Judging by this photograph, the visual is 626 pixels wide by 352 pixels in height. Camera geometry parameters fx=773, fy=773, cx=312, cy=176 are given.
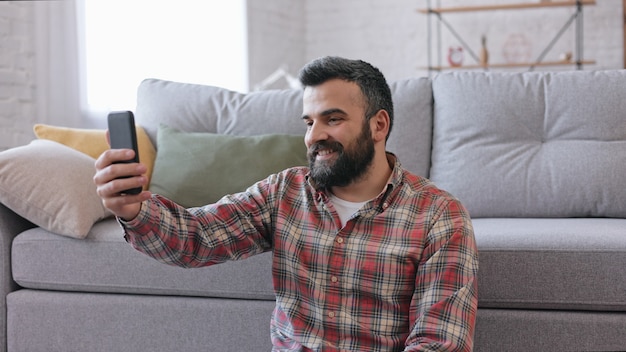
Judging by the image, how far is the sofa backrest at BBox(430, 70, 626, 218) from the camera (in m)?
2.39

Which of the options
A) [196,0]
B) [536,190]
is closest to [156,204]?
[536,190]

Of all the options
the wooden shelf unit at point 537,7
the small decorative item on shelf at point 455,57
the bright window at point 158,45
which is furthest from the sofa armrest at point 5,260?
the small decorative item on shelf at point 455,57

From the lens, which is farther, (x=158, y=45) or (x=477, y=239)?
(x=158, y=45)

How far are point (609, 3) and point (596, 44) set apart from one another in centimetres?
32

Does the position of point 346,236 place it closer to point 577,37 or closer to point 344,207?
point 344,207

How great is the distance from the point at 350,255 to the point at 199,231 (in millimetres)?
306

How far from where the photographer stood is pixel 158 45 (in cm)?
471

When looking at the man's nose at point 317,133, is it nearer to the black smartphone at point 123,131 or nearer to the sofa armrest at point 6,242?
the black smartphone at point 123,131

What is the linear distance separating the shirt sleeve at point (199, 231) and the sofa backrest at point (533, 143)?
1029 mm

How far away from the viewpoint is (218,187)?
2402 mm

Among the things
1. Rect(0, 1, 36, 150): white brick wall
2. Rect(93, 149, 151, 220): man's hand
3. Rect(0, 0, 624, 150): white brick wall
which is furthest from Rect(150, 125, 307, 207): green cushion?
Rect(0, 0, 624, 150): white brick wall

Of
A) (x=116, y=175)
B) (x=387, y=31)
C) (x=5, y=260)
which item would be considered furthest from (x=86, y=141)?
(x=387, y=31)

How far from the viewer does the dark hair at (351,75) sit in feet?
5.18

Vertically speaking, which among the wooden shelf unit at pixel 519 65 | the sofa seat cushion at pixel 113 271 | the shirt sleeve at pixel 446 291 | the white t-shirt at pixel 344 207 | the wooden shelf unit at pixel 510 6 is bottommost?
the sofa seat cushion at pixel 113 271
